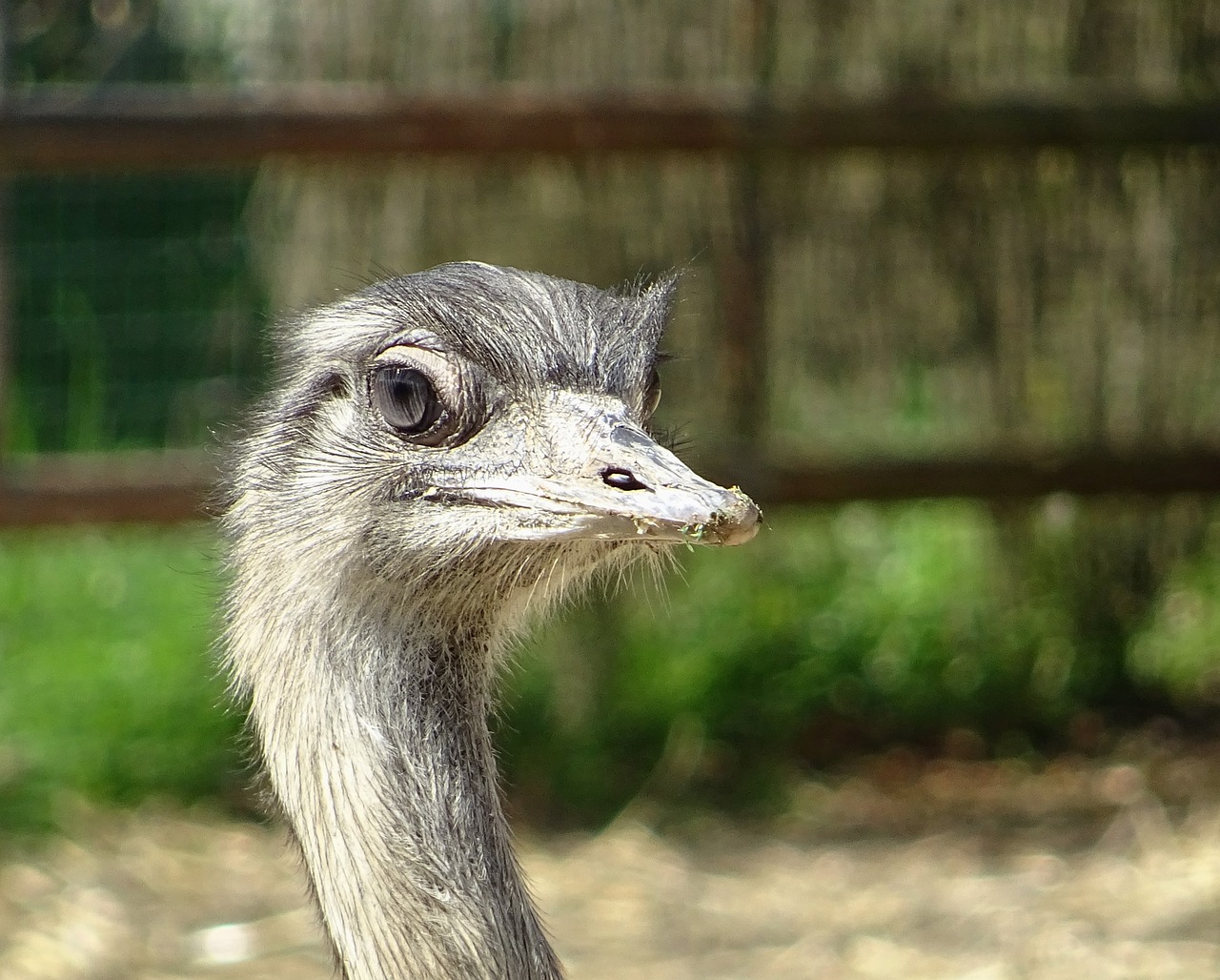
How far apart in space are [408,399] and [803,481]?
1.93 metres

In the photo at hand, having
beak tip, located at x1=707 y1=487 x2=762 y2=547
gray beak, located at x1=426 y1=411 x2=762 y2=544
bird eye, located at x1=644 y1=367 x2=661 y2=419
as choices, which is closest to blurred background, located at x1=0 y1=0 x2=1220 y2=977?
bird eye, located at x1=644 y1=367 x2=661 y2=419

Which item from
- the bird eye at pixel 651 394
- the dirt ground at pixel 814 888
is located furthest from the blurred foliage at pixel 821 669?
the bird eye at pixel 651 394

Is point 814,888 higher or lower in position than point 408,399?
lower

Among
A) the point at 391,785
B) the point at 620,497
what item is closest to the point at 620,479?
the point at 620,497

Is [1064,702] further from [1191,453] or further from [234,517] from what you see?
[234,517]

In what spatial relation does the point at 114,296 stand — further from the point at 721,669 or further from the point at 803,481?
the point at 803,481

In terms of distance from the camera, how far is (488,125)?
140 inches

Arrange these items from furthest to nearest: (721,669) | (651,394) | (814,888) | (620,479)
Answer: (721,669)
(814,888)
(651,394)
(620,479)

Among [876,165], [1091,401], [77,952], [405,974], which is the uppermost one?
[876,165]

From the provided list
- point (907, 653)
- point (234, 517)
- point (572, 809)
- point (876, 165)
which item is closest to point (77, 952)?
point (572, 809)

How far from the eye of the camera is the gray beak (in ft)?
5.26

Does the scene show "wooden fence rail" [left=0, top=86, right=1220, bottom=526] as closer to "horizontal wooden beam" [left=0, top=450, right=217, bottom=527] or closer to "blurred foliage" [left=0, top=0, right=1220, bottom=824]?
"horizontal wooden beam" [left=0, top=450, right=217, bottom=527]

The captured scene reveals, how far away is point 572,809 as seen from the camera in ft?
13.1

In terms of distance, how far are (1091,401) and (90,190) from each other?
8.98ft
